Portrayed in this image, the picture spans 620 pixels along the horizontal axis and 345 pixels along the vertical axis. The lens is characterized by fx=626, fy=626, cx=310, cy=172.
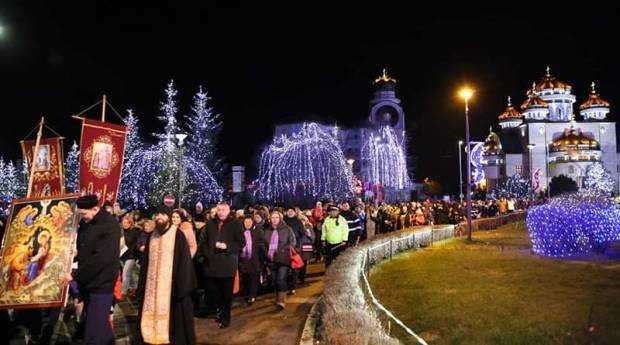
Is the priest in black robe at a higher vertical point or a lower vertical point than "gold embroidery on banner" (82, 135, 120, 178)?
lower

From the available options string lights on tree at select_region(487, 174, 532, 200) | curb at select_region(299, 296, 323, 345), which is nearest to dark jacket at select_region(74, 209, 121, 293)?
curb at select_region(299, 296, 323, 345)

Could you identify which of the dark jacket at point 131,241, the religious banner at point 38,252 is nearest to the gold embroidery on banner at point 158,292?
the religious banner at point 38,252

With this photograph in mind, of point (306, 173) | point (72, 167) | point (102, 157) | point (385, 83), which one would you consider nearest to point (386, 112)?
Answer: point (385, 83)

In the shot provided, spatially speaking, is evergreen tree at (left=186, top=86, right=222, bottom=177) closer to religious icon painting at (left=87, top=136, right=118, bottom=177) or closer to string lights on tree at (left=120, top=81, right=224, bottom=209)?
string lights on tree at (left=120, top=81, right=224, bottom=209)

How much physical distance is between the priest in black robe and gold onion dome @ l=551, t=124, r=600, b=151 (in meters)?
92.7

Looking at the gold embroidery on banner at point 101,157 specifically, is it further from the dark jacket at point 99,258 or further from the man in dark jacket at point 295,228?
the dark jacket at point 99,258

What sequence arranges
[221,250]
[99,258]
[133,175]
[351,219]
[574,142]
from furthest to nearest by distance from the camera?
[574,142], [133,175], [351,219], [221,250], [99,258]

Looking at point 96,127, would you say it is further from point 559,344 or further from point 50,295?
point 559,344

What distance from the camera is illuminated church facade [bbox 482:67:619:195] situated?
97.2 meters

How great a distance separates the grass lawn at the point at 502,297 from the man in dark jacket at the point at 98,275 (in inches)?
151

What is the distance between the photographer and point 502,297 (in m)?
12.2

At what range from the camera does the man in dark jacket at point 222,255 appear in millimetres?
9680

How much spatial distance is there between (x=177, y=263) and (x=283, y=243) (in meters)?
4.76

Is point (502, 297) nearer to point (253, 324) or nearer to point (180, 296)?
point (253, 324)
